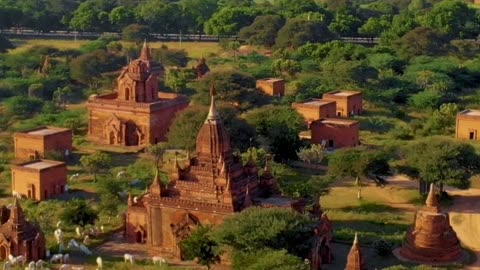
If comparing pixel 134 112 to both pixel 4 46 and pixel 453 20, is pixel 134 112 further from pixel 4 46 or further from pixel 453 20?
pixel 453 20

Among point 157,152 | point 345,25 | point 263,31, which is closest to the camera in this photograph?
point 157,152

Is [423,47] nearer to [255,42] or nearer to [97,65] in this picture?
[255,42]

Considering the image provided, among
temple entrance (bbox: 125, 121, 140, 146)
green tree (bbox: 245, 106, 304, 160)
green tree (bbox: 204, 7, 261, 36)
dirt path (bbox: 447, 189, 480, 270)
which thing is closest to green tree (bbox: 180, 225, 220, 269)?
dirt path (bbox: 447, 189, 480, 270)

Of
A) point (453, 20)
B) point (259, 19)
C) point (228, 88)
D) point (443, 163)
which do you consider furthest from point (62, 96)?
point (453, 20)

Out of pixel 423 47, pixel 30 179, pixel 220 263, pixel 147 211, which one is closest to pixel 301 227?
pixel 220 263

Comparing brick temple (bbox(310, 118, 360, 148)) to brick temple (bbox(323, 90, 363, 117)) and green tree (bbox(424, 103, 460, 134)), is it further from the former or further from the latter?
brick temple (bbox(323, 90, 363, 117))

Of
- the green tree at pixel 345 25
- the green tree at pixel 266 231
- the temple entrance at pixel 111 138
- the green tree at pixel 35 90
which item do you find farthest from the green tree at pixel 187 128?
the green tree at pixel 345 25
